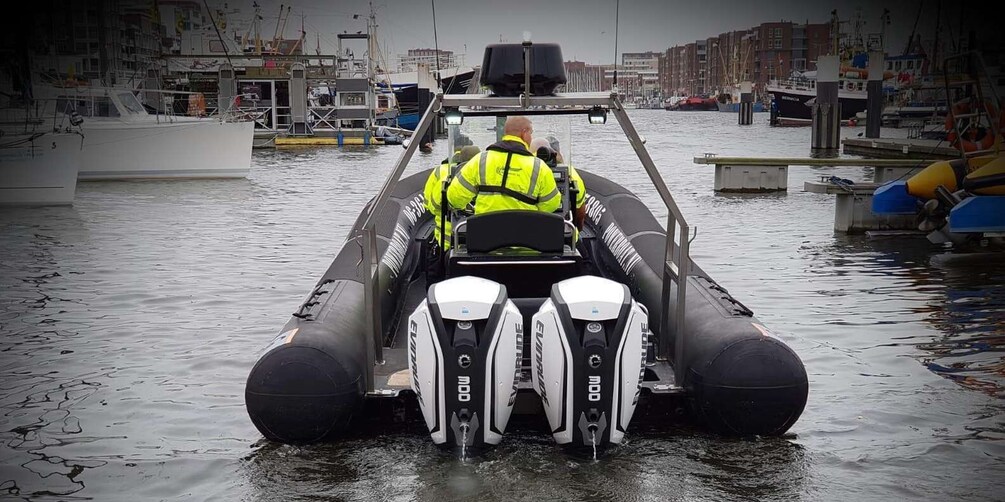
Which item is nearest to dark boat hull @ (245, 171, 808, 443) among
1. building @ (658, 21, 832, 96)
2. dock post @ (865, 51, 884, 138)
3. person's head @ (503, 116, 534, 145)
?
person's head @ (503, 116, 534, 145)

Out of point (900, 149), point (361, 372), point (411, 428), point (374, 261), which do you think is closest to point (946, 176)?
point (374, 261)

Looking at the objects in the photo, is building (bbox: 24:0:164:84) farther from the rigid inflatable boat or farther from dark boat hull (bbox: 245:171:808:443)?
dark boat hull (bbox: 245:171:808:443)

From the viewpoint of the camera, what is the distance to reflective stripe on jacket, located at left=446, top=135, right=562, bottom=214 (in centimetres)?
586

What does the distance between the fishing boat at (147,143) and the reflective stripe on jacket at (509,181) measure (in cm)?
1902

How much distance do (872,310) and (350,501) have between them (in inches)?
225

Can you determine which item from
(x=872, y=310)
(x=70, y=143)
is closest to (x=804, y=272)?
(x=872, y=310)

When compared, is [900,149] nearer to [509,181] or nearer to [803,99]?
[509,181]

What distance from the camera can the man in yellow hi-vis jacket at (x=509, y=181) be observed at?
5859 millimetres

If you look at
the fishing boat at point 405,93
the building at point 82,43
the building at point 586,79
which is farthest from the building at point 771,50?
the building at point 586,79

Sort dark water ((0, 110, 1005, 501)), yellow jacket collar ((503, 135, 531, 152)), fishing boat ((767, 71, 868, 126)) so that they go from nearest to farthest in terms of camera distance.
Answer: dark water ((0, 110, 1005, 501)) → yellow jacket collar ((503, 135, 531, 152)) → fishing boat ((767, 71, 868, 126))

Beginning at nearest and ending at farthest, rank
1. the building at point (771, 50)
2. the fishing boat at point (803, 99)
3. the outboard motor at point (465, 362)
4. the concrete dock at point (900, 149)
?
1. the outboard motor at point (465, 362)
2. the concrete dock at point (900, 149)
3. the fishing boat at point (803, 99)
4. the building at point (771, 50)

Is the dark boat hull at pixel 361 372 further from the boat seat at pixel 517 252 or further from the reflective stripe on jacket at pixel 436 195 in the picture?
the reflective stripe on jacket at pixel 436 195

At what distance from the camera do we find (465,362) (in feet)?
15.0

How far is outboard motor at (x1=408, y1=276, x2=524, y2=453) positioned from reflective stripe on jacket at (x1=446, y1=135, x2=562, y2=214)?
48.4 inches
